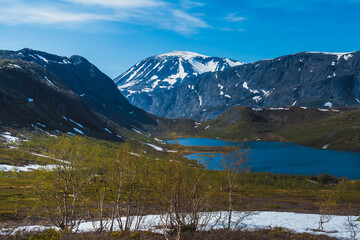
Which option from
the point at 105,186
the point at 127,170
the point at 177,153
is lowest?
the point at 105,186

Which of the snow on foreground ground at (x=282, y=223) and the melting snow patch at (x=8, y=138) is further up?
the melting snow patch at (x=8, y=138)

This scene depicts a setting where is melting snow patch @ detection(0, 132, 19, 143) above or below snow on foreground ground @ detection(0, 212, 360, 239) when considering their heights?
above

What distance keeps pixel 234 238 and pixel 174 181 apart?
12295mm

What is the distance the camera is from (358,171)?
154125mm

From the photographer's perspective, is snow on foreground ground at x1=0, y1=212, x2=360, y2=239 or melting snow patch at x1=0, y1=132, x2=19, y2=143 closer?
snow on foreground ground at x1=0, y1=212, x2=360, y2=239

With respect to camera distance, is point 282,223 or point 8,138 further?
point 8,138

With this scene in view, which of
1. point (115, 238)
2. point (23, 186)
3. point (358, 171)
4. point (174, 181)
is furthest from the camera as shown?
point (358, 171)

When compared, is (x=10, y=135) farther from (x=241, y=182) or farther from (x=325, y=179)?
(x=325, y=179)

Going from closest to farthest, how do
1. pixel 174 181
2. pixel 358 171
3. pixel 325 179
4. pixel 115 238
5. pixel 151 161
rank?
pixel 174 181
pixel 115 238
pixel 151 161
pixel 325 179
pixel 358 171

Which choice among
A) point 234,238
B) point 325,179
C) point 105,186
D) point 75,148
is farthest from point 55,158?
point 325,179

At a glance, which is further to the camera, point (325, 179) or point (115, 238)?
point (325, 179)

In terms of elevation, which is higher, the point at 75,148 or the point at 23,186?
the point at 75,148

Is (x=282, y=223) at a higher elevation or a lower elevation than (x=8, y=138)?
lower

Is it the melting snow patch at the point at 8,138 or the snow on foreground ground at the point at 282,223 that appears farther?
the melting snow patch at the point at 8,138
